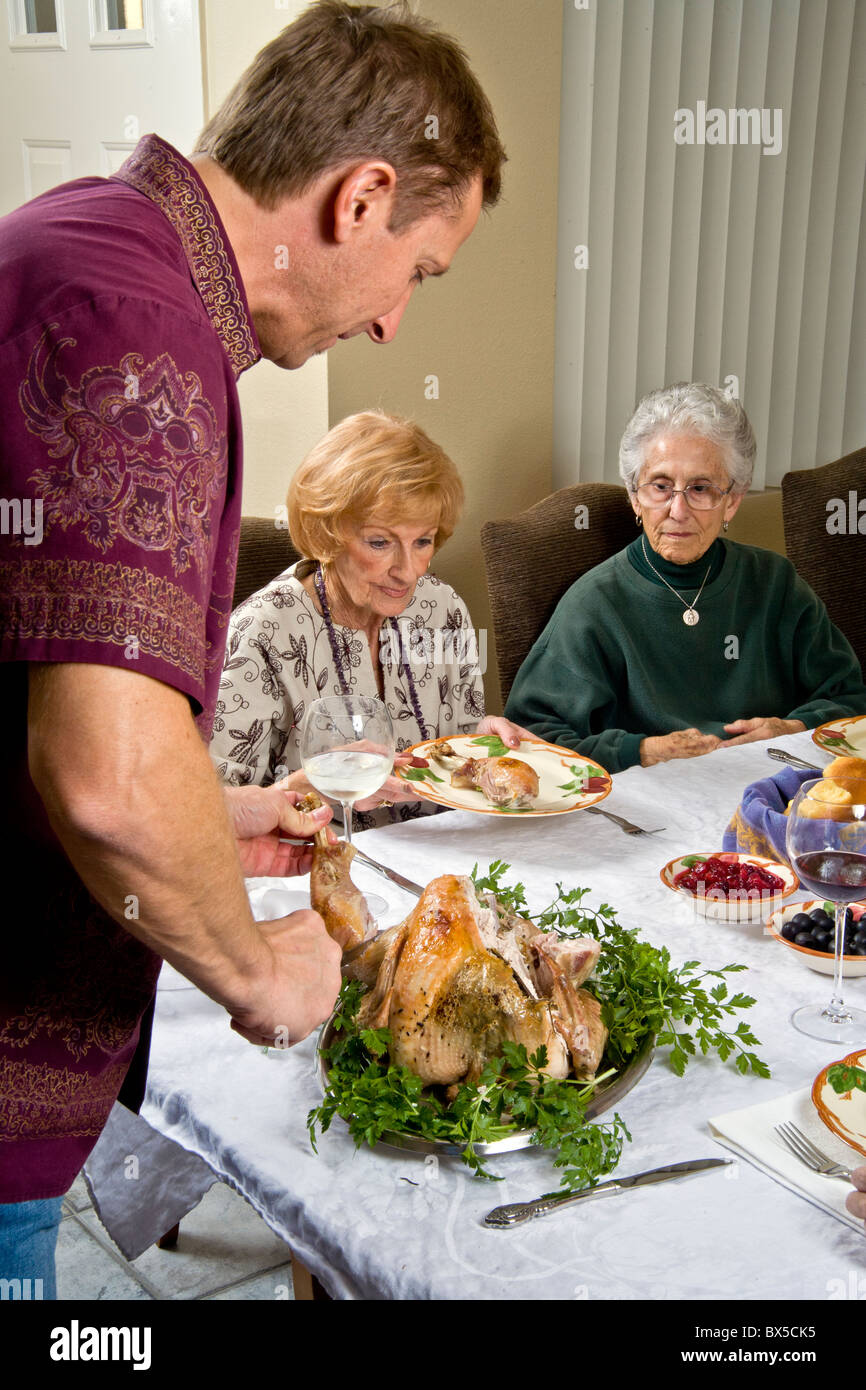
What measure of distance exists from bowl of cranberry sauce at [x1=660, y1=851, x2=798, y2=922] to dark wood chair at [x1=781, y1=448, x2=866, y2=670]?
6.47 feet

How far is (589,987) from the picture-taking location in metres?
1.16

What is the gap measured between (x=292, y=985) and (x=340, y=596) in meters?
1.37

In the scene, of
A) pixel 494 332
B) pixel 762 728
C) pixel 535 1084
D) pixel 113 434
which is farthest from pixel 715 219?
pixel 113 434

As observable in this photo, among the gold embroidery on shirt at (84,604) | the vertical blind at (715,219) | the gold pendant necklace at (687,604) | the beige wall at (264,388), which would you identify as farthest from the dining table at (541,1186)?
the vertical blind at (715,219)

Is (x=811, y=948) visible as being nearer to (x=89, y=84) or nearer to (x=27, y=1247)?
(x=27, y=1247)

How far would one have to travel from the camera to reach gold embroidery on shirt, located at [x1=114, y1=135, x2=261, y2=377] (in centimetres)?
85

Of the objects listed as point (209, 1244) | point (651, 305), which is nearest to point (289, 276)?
point (209, 1244)

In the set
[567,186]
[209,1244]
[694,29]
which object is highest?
[694,29]

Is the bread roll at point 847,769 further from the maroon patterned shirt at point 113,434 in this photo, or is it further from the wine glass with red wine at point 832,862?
the maroon patterned shirt at point 113,434

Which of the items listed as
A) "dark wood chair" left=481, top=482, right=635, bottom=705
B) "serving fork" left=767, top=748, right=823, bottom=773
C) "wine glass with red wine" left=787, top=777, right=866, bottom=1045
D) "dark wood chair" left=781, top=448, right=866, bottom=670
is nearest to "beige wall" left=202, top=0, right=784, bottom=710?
"dark wood chair" left=481, top=482, right=635, bottom=705

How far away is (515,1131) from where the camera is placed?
39.2 inches

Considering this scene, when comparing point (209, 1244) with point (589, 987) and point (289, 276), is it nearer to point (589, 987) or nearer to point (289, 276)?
point (589, 987)

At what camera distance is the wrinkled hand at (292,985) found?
886 mm
